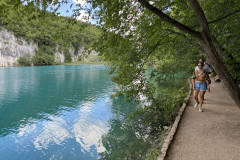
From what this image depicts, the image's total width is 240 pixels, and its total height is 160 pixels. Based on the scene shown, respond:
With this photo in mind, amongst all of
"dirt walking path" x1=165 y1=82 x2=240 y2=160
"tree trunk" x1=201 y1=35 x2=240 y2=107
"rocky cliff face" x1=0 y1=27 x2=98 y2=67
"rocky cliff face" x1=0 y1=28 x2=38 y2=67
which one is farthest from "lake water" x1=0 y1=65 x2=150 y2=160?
"rocky cliff face" x1=0 y1=28 x2=38 y2=67

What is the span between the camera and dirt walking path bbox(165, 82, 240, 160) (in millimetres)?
3764

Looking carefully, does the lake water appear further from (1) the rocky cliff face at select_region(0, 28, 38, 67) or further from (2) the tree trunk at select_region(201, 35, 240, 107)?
(1) the rocky cliff face at select_region(0, 28, 38, 67)

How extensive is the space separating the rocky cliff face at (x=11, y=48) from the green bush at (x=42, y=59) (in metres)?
4.92

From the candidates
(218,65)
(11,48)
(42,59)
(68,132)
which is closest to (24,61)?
(11,48)

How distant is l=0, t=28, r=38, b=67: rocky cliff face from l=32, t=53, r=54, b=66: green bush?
4.92 meters

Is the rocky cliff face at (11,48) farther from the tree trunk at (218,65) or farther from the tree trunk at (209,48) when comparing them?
the tree trunk at (218,65)

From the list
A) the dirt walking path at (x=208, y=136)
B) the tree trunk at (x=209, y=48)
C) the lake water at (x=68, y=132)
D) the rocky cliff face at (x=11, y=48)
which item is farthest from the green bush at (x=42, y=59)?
the tree trunk at (x=209, y=48)

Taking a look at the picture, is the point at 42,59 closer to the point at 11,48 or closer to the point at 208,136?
the point at 11,48

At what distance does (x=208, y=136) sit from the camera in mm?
4574

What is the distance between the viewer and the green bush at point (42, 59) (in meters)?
83.1

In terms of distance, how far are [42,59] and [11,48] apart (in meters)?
13.5

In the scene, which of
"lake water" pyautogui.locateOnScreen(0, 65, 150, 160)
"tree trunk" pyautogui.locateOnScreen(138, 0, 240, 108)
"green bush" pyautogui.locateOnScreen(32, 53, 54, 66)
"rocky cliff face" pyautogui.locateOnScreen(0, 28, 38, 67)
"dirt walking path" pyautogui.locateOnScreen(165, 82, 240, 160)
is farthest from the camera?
"green bush" pyautogui.locateOnScreen(32, 53, 54, 66)

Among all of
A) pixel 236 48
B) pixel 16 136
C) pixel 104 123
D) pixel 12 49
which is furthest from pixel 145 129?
pixel 12 49

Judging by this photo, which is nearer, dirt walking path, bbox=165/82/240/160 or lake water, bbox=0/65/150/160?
dirt walking path, bbox=165/82/240/160
